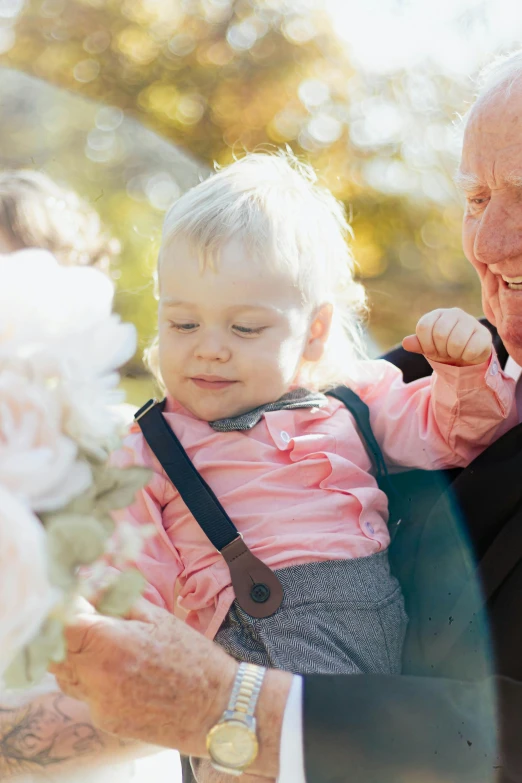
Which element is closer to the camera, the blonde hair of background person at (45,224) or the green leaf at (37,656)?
the green leaf at (37,656)

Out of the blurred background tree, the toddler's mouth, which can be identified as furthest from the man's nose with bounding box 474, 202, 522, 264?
the blurred background tree

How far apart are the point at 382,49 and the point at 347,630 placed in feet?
24.0

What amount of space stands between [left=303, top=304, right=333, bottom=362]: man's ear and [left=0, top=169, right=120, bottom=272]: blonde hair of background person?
3.10ft

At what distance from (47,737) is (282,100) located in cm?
724

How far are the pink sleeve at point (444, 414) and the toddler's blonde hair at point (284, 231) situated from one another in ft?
0.62

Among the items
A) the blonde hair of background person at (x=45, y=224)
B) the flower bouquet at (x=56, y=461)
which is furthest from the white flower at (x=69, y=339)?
the blonde hair of background person at (x=45, y=224)

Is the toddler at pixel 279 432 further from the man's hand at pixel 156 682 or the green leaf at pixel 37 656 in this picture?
the green leaf at pixel 37 656

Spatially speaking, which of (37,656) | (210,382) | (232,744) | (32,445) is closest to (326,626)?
(232,744)

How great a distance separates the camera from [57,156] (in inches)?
A: 234

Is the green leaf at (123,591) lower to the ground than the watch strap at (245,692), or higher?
higher

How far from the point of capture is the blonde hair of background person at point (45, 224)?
274cm

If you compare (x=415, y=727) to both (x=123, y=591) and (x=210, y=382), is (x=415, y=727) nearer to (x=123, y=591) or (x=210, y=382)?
(x=123, y=591)

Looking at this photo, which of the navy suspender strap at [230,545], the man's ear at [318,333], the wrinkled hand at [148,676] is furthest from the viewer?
the man's ear at [318,333]

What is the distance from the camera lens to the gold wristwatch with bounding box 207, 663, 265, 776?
1488mm
